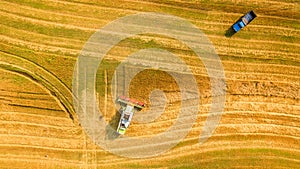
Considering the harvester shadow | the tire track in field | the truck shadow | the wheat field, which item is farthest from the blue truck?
the tire track in field

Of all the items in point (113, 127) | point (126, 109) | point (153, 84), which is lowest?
point (113, 127)

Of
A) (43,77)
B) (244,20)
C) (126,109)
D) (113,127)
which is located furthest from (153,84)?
(244,20)

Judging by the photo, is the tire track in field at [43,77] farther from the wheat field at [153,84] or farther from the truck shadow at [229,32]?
the truck shadow at [229,32]

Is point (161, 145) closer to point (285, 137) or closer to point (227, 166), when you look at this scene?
point (227, 166)

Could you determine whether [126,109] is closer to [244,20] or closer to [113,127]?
[113,127]

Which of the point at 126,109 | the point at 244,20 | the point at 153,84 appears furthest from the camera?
the point at 153,84

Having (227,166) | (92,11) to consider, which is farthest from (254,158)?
(92,11)

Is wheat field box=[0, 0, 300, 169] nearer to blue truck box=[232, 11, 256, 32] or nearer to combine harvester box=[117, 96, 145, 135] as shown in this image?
blue truck box=[232, 11, 256, 32]
